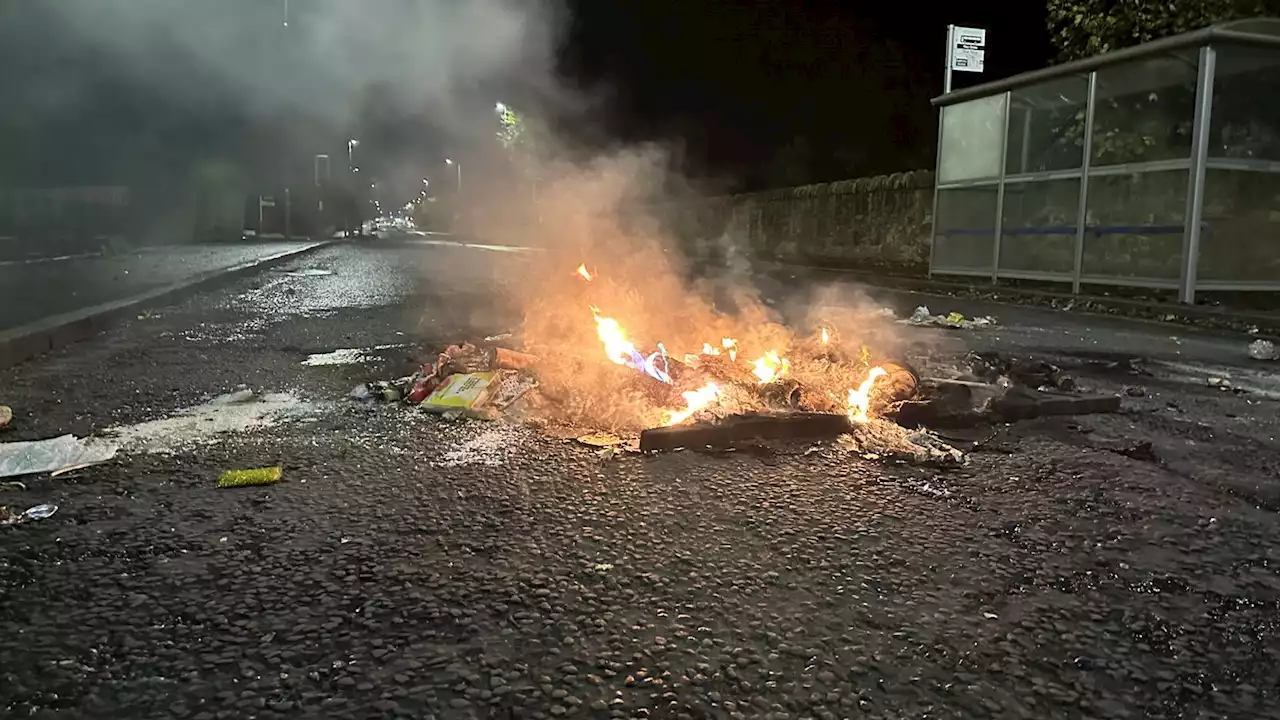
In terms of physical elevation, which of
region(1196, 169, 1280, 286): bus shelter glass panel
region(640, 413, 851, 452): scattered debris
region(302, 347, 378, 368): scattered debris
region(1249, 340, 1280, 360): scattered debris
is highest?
region(1196, 169, 1280, 286): bus shelter glass panel

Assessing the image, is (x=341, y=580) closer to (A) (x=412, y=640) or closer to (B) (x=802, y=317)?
(A) (x=412, y=640)

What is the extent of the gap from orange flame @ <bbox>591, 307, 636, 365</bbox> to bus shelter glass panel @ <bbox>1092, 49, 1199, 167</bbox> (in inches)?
375

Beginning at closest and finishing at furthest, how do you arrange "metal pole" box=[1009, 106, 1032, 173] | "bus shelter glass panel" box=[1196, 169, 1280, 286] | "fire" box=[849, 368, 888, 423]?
"fire" box=[849, 368, 888, 423] → "bus shelter glass panel" box=[1196, 169, 1280, 286] → "metal pole" box=[1009, 106, 1032, 173]

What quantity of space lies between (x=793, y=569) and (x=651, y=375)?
2.04 metres

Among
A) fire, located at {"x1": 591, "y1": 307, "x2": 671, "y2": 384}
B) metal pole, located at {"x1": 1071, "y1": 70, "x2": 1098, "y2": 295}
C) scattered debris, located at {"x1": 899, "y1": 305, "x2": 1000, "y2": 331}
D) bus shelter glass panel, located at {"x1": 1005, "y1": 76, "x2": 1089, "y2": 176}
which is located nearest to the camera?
fire, located at {"x1": 591, "y1": 307, "x2": 671, "y2": 384}

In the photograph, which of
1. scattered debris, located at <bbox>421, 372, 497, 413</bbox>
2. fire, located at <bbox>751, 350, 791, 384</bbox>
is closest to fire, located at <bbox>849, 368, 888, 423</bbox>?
fire, located at <bbox>751, 350, 791, 384</bbox>

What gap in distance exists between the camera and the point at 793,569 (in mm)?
2613

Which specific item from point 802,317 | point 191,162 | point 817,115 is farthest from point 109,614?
point 191,162

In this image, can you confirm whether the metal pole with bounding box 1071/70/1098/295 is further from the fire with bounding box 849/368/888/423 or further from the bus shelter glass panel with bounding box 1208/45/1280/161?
the fire with bounding box 849/368/888/423

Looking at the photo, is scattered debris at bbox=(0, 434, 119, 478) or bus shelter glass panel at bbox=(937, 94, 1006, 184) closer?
scattered debris at bbox=(0, 434, 119, 478)

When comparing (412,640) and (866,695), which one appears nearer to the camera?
(866,695)

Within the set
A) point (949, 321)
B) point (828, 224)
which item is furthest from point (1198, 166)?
point (828, 224)

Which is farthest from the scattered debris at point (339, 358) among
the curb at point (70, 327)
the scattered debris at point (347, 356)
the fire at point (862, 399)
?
the fire at point (862, 399)

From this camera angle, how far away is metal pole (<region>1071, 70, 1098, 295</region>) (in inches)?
487
